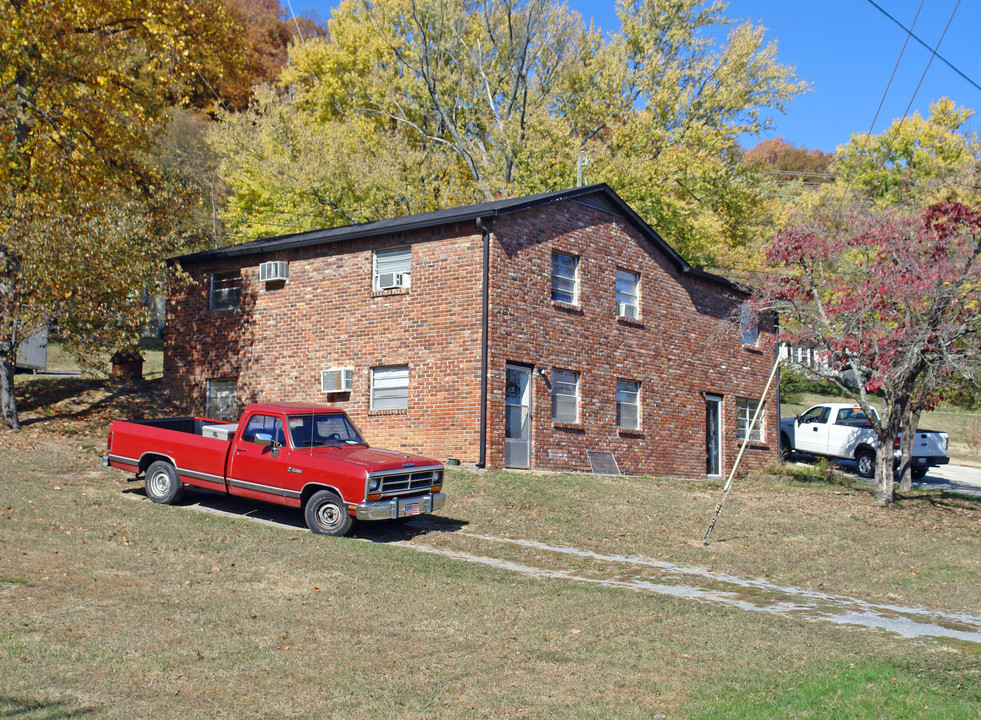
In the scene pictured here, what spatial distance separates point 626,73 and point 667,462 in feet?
73.8

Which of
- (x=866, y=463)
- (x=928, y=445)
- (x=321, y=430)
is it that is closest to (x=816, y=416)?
(x=866, y=463)

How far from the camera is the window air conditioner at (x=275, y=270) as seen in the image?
23.7 metres

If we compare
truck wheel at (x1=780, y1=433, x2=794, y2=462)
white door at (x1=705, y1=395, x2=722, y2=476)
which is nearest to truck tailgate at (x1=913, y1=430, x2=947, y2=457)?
truck wheel at (x1=780, y1=433, x2=794, y2=462)

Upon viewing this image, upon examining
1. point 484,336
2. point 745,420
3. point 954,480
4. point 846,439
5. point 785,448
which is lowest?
point 954,480

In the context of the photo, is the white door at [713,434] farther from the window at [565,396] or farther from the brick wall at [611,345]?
the window at [565,396]

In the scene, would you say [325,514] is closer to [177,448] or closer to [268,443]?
[268,443]

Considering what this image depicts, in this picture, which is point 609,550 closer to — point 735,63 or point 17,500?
point 17,500

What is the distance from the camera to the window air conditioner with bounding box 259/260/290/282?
934 inches

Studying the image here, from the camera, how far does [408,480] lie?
14.3 metres

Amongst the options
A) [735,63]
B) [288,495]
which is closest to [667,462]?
[288,495]

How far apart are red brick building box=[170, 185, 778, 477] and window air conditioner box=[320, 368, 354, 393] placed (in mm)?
35

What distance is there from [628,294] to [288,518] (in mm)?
12538

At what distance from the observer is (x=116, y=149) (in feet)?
78.4

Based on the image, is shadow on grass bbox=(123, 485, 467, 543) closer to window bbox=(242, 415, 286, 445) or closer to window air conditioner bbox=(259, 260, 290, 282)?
window bbox=(242, 415, 286, 445)
